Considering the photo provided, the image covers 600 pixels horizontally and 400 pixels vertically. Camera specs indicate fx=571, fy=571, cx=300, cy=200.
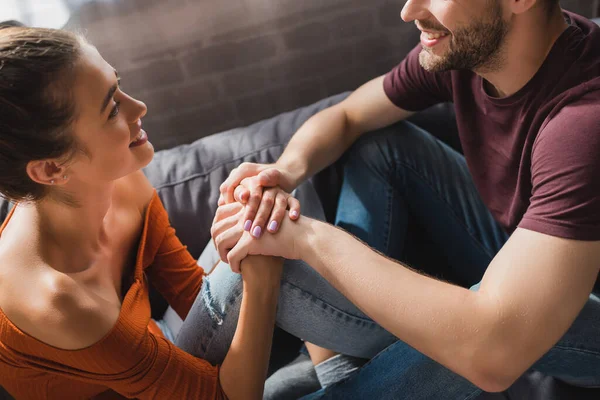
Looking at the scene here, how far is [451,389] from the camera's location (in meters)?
1.04

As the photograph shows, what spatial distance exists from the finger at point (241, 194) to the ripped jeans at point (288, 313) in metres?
0.13

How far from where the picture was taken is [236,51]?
1.74 m

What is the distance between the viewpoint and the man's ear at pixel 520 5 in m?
0.96

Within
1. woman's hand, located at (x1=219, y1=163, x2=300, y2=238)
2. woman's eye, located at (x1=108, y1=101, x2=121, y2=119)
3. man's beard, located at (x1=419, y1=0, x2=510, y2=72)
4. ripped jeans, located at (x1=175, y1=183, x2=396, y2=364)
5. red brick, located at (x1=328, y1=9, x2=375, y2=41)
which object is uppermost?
woman's eye, located at (x1=108, y1=101, x2=121, y2=119)

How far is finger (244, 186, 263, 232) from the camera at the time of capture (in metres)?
1.06

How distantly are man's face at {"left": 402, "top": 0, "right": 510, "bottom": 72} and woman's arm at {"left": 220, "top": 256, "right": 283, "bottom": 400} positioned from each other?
514mm

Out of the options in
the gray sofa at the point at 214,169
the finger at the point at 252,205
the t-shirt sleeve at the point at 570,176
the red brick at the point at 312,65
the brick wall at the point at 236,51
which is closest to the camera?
the t-shirt sleeve at the point at 570,176

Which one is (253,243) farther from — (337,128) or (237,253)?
(337,128)

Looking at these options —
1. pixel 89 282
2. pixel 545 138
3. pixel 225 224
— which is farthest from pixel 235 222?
pixel 545 138

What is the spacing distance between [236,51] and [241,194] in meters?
0.77

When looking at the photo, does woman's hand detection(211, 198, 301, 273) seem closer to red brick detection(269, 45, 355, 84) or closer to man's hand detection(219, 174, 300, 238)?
man's hand detection(219, 174, 300, 238)

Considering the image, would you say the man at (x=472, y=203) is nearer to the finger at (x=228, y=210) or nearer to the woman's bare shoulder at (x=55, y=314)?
the finger at (x=228, y=210)

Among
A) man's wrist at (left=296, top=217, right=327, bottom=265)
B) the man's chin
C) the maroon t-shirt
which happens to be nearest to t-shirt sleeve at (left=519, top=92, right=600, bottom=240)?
the maroon t-shirt

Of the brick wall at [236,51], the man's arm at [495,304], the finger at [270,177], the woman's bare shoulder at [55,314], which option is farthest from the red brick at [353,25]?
the woman's bare shoulder at [55,314]
